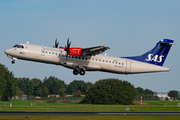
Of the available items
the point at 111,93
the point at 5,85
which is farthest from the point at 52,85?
the point at 111,93

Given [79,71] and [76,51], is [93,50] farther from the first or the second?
[79,71]

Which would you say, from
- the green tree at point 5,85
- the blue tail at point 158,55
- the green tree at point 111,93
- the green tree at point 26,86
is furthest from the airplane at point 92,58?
the green tree at point 26,86

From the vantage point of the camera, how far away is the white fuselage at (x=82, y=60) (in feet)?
126

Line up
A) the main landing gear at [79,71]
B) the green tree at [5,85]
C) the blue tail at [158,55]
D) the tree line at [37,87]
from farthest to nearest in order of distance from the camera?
the tree line at [37,87] < the green tree at [5,85] < the blue tail at [158,55] < the main landing gear at [79,71]

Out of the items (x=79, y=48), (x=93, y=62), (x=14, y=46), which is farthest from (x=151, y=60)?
(x=14, y=46)

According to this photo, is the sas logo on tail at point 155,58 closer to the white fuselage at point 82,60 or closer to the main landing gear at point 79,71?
the white fuselage at point 82,60

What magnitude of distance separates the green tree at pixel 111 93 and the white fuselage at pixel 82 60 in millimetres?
44975

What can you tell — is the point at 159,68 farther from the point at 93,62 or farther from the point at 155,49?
the point at 93,62

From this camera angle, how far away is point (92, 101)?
88750 mm

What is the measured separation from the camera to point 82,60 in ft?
133

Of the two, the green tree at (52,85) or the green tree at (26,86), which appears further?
the green tree at (52,85)

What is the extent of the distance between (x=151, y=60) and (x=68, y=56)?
52.4 feet

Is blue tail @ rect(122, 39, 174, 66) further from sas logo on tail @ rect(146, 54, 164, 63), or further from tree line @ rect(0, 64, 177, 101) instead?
tree line @ rect(0, 64, 177, 101)

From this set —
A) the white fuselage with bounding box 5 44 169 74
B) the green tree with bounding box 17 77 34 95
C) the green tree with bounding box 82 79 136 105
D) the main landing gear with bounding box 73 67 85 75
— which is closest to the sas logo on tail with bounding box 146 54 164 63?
the white fuselage with bounding box 5 44 169 74
